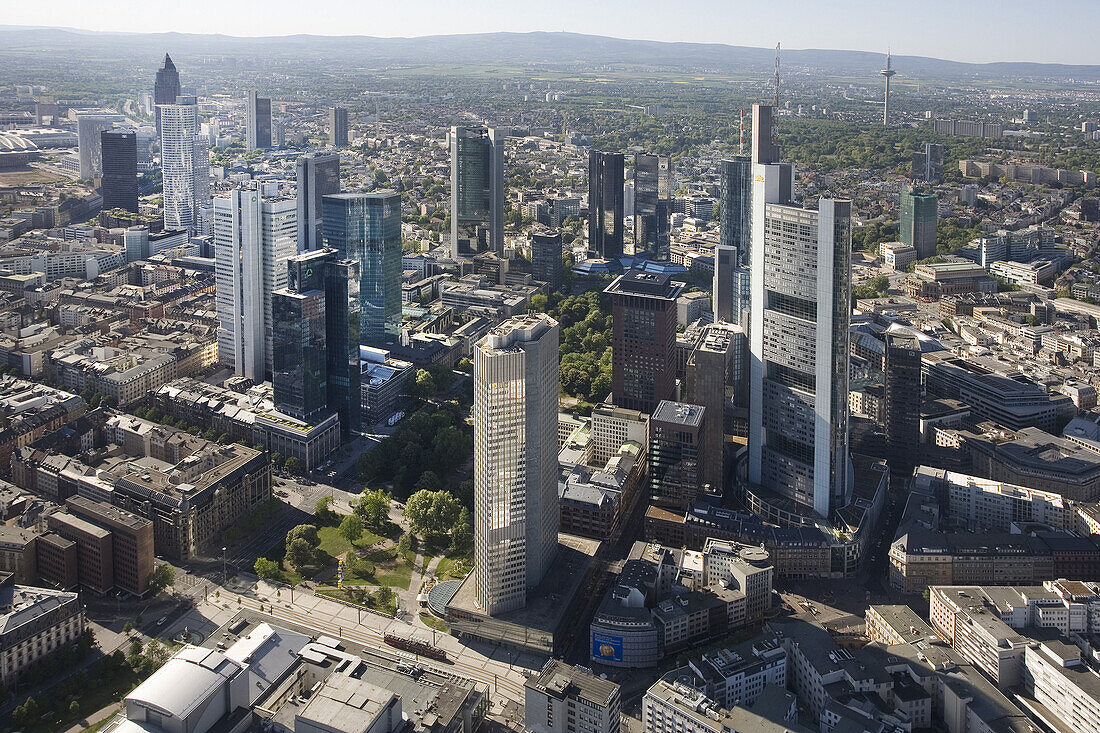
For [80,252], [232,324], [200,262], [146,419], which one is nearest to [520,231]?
A: [200,262]

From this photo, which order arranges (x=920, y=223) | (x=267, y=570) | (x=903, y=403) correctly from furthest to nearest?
(x=920, y=223)
(x=903, y=403)
(x=267, y=570)

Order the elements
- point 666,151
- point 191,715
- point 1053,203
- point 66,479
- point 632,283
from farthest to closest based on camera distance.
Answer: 1. point 666,151
2. point 1053,203
3. point 632,283
4. point 66,479
5. point 191,715

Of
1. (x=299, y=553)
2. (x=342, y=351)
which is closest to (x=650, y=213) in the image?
(x=342, y=351)

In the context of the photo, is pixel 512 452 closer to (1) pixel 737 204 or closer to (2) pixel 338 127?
(1) pixel 737 204

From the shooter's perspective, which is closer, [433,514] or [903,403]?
[433,514]

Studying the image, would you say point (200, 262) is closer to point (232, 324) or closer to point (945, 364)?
point (232, 324)

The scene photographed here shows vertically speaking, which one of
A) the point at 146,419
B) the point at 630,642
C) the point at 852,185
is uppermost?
the point at 852,185
